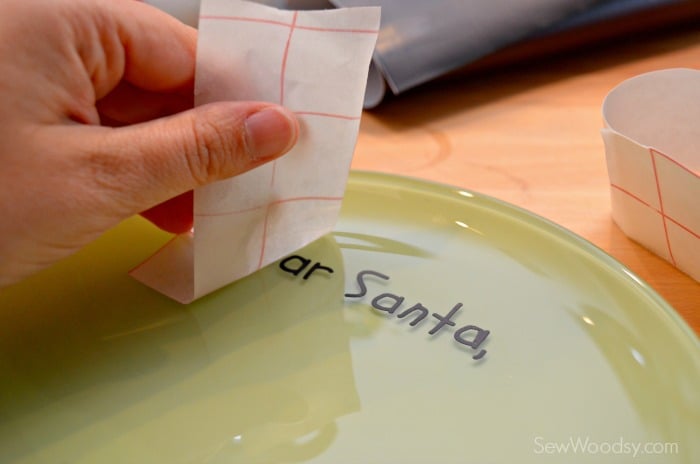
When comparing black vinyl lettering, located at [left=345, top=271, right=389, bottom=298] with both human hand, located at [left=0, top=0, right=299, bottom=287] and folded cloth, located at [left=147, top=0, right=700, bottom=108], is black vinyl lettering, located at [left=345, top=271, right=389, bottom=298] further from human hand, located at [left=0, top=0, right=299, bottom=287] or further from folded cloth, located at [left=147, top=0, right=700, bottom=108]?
folded cloth, located at [left=147, top=0, right=700, bottom=108]

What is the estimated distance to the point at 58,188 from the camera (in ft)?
1.34

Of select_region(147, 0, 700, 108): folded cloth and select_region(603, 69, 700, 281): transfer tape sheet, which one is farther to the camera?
select_region(147, 0, 700, 108): folded cloth

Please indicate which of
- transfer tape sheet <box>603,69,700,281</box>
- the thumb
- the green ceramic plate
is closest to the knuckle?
the thumb

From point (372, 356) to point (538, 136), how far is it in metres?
0.33

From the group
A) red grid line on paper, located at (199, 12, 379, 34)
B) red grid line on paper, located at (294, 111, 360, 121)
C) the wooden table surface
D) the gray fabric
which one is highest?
red grid line on paper, located at (199, 12, 379, 34)

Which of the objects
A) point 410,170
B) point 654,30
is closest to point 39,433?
point 410,170

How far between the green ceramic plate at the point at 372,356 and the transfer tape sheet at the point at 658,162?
52mm

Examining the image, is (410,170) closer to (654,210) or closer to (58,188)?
(654,210)

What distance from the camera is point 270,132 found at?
429 mm

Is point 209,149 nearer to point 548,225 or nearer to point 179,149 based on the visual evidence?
point 179,149

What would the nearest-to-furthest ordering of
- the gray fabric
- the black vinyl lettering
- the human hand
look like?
the human hand < the black vinyl lettering < the gray fabric

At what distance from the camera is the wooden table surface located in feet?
1.94

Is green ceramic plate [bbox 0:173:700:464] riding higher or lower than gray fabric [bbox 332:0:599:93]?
lower

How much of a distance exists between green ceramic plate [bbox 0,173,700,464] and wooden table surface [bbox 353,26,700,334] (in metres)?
0.07
